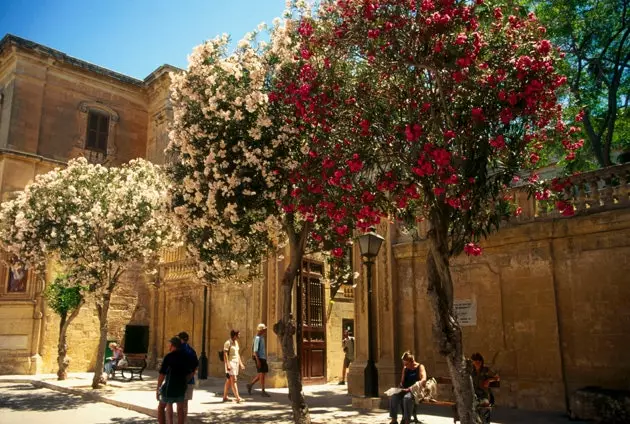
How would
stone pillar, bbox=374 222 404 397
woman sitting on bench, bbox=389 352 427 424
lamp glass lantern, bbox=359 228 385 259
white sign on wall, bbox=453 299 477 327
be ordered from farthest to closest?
1. stone pillar, bbox=374 222 404 397
2. white sign on wall, bbox=453 299 477 327
3. lamp glass lantern, bbox=359 228 385 259
4. woman sitting on bench, bbox=389 352 427 424

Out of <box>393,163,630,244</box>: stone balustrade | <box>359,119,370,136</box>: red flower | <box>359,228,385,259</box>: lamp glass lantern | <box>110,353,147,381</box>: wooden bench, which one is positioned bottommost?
<box>110,353,147,381</box>: wooden bench

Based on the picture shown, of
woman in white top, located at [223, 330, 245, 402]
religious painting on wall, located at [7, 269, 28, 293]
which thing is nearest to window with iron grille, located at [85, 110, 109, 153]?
religious painting on wall, located at [7, 269, 28, 293]

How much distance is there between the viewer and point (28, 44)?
1059 inches

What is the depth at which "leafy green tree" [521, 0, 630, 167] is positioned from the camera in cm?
1662

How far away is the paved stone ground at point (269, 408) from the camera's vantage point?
9.81 m

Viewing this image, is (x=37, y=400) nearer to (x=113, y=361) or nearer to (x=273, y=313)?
(x=113, y=361)

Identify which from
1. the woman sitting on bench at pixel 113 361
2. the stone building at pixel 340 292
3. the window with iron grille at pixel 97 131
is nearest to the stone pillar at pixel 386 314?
the stone building at pixel 340 292

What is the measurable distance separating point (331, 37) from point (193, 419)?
7288 millimetres

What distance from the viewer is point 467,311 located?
39.0 ft

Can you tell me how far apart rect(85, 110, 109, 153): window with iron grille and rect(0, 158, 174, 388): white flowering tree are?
44.4 feet

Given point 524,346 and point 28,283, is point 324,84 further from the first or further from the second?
point 28,283

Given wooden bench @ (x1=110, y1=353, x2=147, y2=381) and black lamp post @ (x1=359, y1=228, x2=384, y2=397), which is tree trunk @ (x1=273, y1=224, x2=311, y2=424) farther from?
wooden bench @ (x1=110, y1=353, x2=147, y2=381)

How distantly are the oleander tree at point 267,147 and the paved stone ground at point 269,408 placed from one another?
1.70 m

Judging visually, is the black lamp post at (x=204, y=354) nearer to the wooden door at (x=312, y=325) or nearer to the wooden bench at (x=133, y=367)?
the wooden bench at (x=133, y=367)
